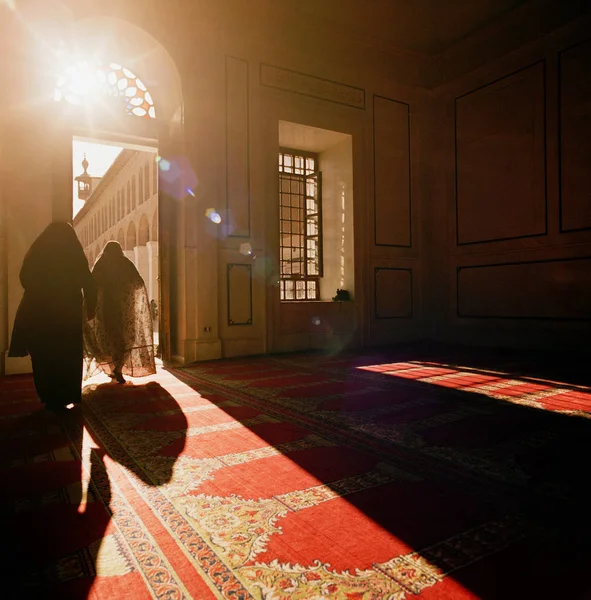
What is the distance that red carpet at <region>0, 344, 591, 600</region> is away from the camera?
1318mm

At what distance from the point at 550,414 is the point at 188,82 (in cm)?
528

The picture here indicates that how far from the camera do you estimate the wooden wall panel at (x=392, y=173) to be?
738 cm

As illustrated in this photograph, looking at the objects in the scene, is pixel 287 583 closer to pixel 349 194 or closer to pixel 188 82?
pixel 188 82

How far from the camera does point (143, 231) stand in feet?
58.6

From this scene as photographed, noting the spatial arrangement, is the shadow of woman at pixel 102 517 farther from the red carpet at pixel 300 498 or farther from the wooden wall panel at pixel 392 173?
the wooden wall panel at pixel 392 173

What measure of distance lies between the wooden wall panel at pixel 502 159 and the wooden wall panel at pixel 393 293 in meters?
1.03

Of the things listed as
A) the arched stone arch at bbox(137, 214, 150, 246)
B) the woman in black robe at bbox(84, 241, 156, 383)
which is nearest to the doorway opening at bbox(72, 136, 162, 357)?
the arched stone arch at bbox(137, 214, 150, 246)

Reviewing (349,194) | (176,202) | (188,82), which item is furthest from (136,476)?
(349,194)

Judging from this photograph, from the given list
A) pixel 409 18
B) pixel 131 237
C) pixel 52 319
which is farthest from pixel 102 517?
pixel 131 237

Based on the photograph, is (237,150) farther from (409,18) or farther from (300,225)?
(409,18)

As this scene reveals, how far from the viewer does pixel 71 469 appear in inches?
85.6

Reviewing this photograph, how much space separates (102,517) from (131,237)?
1923 cm

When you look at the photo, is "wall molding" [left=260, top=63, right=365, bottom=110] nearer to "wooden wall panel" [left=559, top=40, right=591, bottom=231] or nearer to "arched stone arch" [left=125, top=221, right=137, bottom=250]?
"wooden wall panel" [left=559, top=40, right=591, bottom=231]

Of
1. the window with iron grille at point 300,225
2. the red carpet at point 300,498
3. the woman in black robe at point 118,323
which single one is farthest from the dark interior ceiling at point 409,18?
the red carpet at point 300,498
